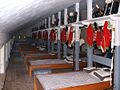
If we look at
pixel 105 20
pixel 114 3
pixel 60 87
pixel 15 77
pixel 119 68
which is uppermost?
pixel 114 3

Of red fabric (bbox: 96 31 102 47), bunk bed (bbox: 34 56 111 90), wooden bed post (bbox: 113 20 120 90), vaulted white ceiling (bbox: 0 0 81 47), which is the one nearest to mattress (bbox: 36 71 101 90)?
bunk bed (bbox: 34 56 111 90)

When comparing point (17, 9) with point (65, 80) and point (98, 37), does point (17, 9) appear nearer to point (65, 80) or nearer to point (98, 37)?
point (65, 80)

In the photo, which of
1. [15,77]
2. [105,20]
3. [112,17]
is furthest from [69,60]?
[112,17]

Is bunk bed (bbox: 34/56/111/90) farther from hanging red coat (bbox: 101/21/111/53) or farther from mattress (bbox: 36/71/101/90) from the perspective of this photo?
hanging red coat (bbox: 101/21/111/53)

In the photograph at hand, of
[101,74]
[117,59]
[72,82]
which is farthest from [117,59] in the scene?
[72,82]

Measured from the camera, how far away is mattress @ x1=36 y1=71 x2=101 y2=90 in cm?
312

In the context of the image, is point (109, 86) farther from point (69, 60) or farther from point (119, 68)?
point (69, 60)

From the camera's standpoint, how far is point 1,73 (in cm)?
626

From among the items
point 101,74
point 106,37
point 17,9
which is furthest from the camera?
point 101,74

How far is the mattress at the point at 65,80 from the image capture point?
3115mm

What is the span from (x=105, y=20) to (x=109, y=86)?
3.83 feet

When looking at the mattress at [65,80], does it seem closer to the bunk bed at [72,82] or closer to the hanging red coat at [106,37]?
the bunk bed at [72,82]

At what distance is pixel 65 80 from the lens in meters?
3.42

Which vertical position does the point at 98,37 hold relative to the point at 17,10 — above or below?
below
